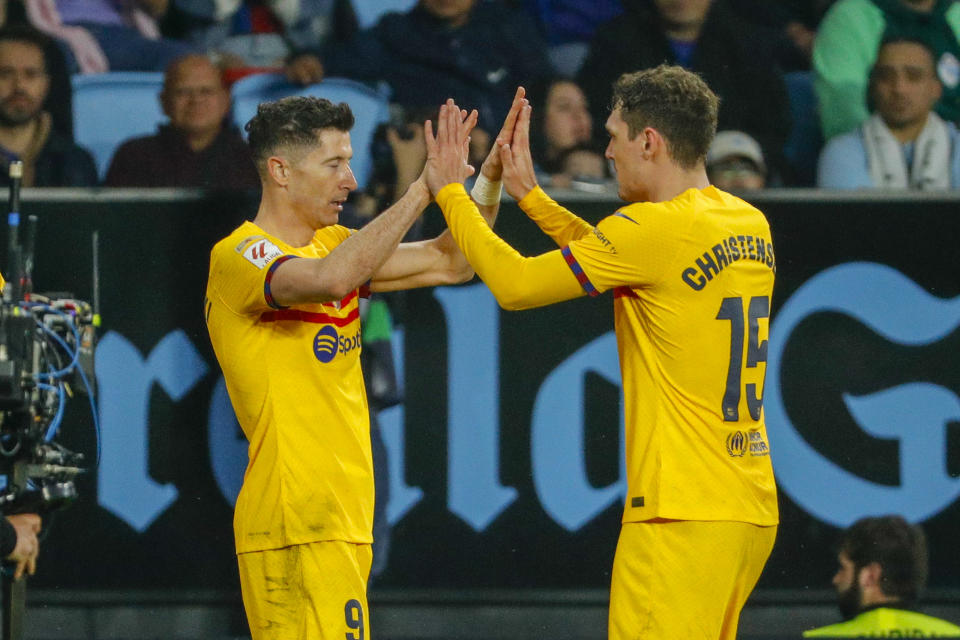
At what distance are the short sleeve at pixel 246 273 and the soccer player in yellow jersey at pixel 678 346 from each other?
1.90 ft

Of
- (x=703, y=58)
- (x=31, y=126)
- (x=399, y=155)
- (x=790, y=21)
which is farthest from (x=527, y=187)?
(x=790, y=21)

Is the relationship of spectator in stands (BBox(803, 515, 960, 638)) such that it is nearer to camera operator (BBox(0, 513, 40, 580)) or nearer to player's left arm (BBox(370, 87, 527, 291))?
player's left arm (BBox(370, 87, 527, 291))

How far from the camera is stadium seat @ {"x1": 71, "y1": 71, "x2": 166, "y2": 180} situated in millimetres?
7379

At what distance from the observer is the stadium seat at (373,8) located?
784 cm

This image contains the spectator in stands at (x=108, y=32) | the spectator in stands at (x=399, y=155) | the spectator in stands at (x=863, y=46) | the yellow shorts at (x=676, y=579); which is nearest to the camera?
the yellow shorts at (x=676, y=579)

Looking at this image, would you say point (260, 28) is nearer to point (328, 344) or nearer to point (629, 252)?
point (328, 344)

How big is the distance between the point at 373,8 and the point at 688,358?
452 cm

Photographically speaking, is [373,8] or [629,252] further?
[373,8]

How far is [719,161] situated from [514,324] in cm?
138

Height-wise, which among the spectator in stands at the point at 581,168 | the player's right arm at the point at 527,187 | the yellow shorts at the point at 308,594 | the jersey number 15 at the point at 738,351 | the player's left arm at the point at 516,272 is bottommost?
the yellow shorts at the point at 308,594

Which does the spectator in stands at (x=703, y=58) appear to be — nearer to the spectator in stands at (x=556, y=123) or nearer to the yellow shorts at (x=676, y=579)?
the spectator in stands at (x=556, y=123)

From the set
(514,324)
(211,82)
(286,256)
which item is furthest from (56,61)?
(286,256)

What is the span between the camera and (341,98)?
7.36m

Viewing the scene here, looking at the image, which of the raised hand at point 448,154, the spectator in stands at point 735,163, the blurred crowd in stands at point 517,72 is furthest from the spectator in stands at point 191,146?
the raised hand at point 448,154
